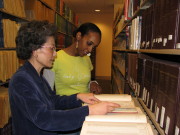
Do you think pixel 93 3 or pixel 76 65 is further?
pixel 93 3

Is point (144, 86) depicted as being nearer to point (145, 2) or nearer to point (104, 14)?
point (145, 2)

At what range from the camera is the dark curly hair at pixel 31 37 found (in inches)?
38.4

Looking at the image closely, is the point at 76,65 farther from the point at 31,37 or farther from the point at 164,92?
the point at 164,92

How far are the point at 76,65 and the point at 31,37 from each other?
2.07 feet

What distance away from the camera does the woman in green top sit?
4.77 ft

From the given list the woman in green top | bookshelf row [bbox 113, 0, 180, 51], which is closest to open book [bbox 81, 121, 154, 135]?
bookshelf row [bbox 113, 0, 180, 51]

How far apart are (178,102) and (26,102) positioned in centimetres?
68

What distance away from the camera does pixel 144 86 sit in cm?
107

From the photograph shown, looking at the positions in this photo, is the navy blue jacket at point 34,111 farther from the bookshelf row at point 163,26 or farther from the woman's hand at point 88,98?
the bookshelf row at point 163,26

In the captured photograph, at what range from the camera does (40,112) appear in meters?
0.82

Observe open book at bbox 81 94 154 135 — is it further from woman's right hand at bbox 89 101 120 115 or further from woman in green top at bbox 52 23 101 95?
woman in green top at bbox 52 23 101 95

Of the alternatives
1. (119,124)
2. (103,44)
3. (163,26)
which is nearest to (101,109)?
(119,124)

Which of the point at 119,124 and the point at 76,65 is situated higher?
the point at 76,65

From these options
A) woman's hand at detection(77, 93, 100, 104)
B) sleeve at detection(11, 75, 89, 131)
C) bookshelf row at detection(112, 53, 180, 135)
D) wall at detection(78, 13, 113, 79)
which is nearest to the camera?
bookshelf row at detection(112, 53, 180, 135)
